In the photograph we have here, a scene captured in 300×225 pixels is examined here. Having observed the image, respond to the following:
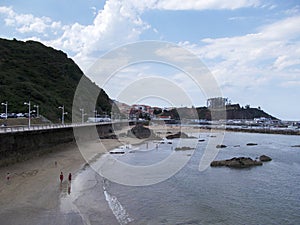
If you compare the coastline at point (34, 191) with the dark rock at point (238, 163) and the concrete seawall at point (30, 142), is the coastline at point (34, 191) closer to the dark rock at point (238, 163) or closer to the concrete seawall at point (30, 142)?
the concrete seawall at point (30, 142)

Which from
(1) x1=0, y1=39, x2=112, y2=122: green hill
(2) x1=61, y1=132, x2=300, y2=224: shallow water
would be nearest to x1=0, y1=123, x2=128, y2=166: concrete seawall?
(2) x1=61, y1=132, x2=300, y2=224: shallow water

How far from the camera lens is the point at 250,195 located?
20.0 meters

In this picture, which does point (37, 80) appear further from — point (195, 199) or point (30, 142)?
point (195, 199)

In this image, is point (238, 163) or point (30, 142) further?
point (238, 163)

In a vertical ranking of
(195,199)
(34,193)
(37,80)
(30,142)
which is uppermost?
(37,80)

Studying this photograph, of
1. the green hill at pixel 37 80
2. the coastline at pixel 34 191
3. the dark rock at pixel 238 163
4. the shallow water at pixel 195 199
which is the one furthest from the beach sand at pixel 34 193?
the green hill at pixel 37 80

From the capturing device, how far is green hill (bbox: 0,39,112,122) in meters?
61.2

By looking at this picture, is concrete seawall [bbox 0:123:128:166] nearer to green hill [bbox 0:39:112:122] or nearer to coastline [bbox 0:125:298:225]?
coastline [bbox 0:125:298:225]

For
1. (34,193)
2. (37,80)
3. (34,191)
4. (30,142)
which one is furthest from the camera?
(37,80)

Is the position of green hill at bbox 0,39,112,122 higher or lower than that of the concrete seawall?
higher

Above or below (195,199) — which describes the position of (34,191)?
above

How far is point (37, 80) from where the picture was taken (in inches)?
3219

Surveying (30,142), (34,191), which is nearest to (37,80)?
(30,142)

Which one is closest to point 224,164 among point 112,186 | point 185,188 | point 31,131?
point 185,188
